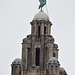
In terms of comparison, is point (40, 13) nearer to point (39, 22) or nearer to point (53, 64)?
point (39, 22)

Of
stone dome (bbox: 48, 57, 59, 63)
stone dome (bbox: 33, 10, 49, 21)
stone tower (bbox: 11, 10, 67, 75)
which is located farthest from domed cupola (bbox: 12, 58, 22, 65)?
stone dome (bbox: 33, 10, 49, 21)

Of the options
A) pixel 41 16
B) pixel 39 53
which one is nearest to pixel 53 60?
pixel 39 53

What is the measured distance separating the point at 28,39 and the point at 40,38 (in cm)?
275

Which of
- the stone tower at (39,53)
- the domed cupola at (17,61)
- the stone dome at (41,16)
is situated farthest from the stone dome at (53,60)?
the stone dome at (41,16)

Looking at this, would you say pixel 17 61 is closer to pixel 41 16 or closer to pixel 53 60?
pixel 53 60

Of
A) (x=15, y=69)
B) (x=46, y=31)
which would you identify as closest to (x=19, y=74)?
(x=15, y=69)

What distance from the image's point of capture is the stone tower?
493 ft

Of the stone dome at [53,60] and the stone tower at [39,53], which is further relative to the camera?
the stone tower at [39,53]

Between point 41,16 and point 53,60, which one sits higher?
point 41,16

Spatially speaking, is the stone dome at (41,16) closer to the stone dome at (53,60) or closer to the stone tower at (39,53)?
the stone tower at (39,53)

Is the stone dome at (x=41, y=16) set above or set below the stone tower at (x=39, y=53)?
above

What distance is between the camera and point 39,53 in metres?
155

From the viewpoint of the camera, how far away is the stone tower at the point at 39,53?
15025 cm

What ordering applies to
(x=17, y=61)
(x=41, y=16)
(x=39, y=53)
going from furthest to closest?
(x=41, y=16) → (x=39, y=53) → (x=17, y=61)
